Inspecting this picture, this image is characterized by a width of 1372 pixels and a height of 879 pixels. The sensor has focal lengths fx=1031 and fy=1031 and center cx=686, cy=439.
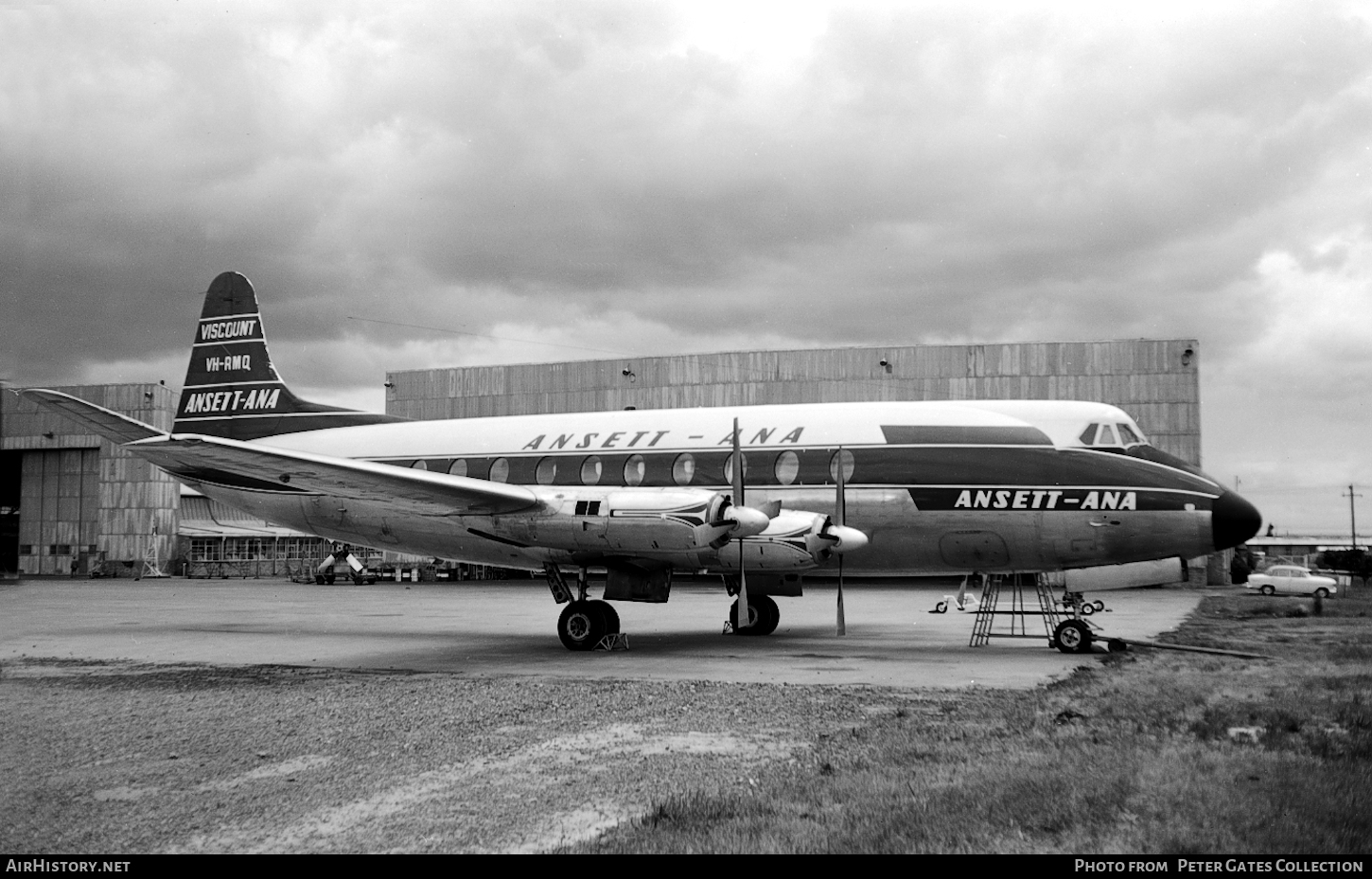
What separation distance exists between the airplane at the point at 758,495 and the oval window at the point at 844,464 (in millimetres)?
35

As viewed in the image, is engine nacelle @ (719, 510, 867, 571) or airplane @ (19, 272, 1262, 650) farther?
engine nacelle @ (719, 510, 867, 571)

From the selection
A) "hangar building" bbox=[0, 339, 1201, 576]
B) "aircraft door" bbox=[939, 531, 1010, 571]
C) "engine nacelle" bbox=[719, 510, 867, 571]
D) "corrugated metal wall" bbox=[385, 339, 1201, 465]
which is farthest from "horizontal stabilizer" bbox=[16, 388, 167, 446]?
"corrugated metal wall" bbox=[385, 339, 1201, 465]

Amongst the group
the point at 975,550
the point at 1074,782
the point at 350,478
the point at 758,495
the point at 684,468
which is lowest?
the point at 1074,782

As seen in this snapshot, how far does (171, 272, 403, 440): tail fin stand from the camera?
73.6ft

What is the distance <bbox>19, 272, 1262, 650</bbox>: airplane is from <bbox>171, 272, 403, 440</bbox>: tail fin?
8.86ft

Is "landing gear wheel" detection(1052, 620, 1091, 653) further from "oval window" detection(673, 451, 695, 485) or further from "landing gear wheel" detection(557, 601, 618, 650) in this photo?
"landing gear wheel" detection(557, 601, 618, 650)

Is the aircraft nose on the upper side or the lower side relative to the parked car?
upper

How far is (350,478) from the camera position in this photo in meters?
15.3

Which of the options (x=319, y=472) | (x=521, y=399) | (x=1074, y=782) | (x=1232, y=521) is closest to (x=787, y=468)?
(x=1232, y=521)

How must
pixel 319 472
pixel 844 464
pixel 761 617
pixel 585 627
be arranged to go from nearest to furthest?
pixel 319 472, pixel 585 627, pixel 844 464, pixel 761 617

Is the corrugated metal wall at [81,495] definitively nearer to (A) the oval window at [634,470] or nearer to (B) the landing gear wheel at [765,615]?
(A) the oval window at [634,470]

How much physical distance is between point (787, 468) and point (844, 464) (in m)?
0.96

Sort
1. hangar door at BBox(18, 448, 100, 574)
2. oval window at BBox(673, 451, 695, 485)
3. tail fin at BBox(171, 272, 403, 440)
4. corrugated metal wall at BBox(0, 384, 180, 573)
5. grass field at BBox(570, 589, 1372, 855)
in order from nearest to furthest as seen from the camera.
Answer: grass field at BBox(570, 589, 1372, 855) → oval window at BBox(673, 451, 695, 485) → tail fin at BBox(171, 272, 403, 440) → corrugated metal wall at BBox(0, 384, 180, 573) → hangar door at BBox(18, 448, 100, 574)

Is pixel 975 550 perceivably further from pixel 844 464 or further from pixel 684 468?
pixel 684 468
